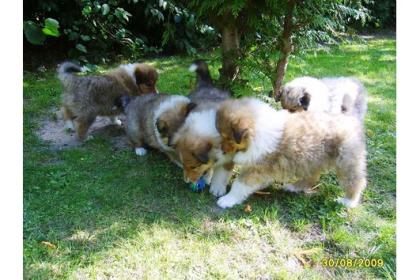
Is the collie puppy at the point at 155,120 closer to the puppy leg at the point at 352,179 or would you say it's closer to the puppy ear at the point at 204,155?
the puppy ear at the point at 204,155

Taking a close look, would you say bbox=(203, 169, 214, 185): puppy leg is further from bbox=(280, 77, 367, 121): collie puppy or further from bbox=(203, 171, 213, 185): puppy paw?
bbox=(280, 77, 367, 121): collie puppy

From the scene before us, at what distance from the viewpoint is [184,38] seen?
9.67 meters

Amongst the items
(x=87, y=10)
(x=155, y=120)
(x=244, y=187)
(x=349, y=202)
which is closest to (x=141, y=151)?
(x=155, y=120)

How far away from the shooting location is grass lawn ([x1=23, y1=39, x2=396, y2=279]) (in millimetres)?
3248

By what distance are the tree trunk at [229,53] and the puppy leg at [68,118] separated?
2105 millimetres

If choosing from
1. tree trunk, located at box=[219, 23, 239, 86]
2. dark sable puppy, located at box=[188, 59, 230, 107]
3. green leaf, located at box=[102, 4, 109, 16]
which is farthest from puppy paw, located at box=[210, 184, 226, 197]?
green leaf, located at box=[102, 4, 109, 16]

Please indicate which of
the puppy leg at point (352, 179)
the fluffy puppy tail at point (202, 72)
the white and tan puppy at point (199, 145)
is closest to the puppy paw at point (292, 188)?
the puppy leg at point (352, 179)

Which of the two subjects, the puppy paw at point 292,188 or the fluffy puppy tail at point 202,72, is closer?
the puppy paw at point 292,188

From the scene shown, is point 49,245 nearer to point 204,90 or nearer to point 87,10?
point 204,90

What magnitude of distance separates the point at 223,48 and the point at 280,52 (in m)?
0.80

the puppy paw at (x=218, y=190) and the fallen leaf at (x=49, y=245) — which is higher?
the puppy paw at (x=218, y=190)

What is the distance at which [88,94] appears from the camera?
5344 millimetres

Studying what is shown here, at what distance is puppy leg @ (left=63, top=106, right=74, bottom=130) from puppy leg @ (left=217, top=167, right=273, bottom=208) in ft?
8.64

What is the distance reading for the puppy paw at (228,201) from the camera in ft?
13.1
